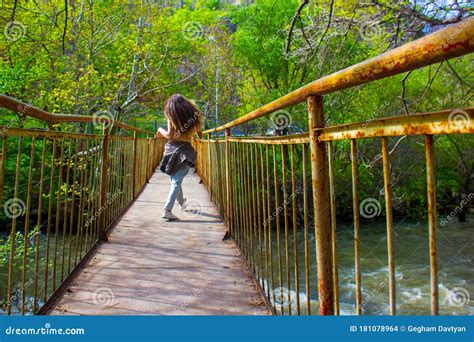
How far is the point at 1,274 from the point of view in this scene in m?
→ 10.7

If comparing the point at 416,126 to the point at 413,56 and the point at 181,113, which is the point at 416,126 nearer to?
the point at 413,56

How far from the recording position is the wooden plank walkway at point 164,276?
94.5 inches

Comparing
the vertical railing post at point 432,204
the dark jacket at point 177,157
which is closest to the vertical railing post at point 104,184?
the dark jacket at point 177,157

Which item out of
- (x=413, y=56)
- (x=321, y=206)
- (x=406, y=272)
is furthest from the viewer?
(x=406, y=272)

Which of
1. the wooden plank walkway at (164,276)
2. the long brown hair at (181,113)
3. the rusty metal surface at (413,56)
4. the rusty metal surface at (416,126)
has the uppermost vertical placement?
the long brown hair at (181,113)

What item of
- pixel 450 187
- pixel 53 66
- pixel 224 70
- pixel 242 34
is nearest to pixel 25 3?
pixel 53 66

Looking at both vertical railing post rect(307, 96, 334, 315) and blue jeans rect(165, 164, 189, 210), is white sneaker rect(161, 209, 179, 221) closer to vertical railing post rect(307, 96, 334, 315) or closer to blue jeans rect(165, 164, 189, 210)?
blue jeans rect(165, 164, 189, 210)

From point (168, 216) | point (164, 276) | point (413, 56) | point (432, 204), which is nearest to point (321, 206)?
point (432, 204)

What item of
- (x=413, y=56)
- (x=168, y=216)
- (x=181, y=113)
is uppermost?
(x=181, y=113)

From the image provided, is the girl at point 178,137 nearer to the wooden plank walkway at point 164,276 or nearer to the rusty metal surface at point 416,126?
the wooden plank walkway at point 164,276

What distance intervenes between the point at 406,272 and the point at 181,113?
7.86m

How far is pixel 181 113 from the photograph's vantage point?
484 centimetres

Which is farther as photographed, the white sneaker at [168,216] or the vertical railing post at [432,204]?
the white sneaker at [168,216]

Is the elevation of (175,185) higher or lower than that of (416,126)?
lower
